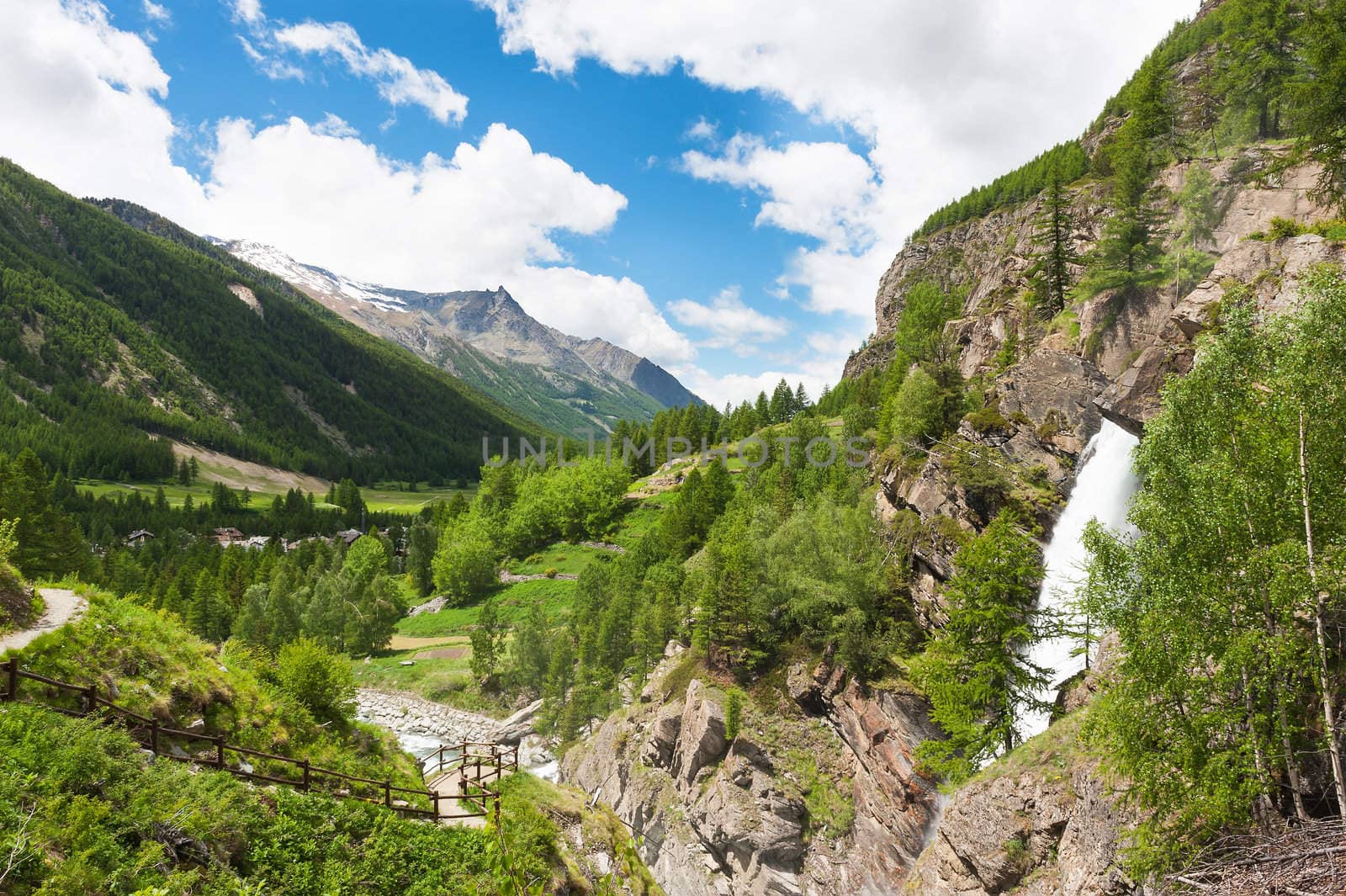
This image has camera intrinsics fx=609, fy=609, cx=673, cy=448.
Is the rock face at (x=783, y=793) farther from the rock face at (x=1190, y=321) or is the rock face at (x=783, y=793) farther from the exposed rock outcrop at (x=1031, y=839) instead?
the rock face at (x=1190, y=321)

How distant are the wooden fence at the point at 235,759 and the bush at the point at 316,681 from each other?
14.2ft

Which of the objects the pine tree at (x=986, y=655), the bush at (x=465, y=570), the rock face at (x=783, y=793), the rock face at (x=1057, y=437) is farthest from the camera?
the bush at (x=465, y=570)

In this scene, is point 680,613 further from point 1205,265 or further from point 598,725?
point 1205,265

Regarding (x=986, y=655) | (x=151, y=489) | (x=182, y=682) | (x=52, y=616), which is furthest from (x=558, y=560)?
(x=151, y=489)

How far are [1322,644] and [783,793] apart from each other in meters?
28.7

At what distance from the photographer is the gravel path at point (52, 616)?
13789 millimetres

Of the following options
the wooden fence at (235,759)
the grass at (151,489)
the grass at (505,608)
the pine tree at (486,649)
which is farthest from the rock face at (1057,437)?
the grass at (151,489)

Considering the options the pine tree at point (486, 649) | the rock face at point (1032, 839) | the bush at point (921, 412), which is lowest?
the pine tree at point (486, 649)

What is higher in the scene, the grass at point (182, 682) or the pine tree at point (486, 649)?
the grass at point (182, 682)

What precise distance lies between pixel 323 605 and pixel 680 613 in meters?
49.1

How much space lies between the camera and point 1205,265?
40.2m

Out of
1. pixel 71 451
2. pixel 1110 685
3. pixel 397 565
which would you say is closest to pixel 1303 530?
pixel 1110 685

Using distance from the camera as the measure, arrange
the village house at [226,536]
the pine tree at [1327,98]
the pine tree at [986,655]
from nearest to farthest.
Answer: the pine tree at [1327,98]
the pine tree at [986,655]
the village house at [226,536]

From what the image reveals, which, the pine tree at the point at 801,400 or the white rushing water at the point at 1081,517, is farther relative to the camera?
the pine tree at the point at 801,400
